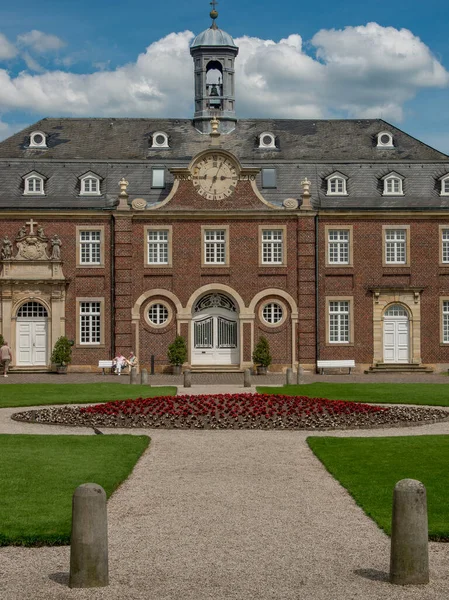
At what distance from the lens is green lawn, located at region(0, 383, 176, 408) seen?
27.2 metres

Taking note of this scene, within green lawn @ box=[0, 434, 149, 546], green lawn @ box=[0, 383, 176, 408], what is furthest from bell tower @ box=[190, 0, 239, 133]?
green lawn @ box=[0, 434, 149, 546]

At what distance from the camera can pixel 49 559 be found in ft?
32.0

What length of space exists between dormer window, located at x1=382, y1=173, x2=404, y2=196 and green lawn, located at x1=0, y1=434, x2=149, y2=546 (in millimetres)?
28392

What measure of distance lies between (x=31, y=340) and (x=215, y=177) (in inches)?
428

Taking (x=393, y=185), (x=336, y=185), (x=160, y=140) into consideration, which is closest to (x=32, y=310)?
(x=160, y=140)

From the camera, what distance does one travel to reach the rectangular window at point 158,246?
44.1m

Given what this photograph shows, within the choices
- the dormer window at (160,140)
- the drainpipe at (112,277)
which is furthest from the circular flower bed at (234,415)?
the dormer window at (160,140)

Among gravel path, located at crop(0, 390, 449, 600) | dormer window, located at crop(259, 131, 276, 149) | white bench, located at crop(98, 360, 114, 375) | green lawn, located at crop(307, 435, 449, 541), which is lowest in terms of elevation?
gravel path, located at crop(0, 390, 449, 600)

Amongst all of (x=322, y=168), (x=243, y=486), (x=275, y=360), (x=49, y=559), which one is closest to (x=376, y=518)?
(x=243, y=486)

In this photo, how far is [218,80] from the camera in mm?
49750

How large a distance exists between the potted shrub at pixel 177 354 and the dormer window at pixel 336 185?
380 inches

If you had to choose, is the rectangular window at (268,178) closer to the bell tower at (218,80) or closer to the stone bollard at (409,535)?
the bell tower at (218,80)

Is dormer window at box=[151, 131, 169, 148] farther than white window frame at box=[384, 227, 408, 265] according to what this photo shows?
Yes

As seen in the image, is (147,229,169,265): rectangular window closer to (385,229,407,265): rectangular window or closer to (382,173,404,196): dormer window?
(385,229,407,265): rectangular window
